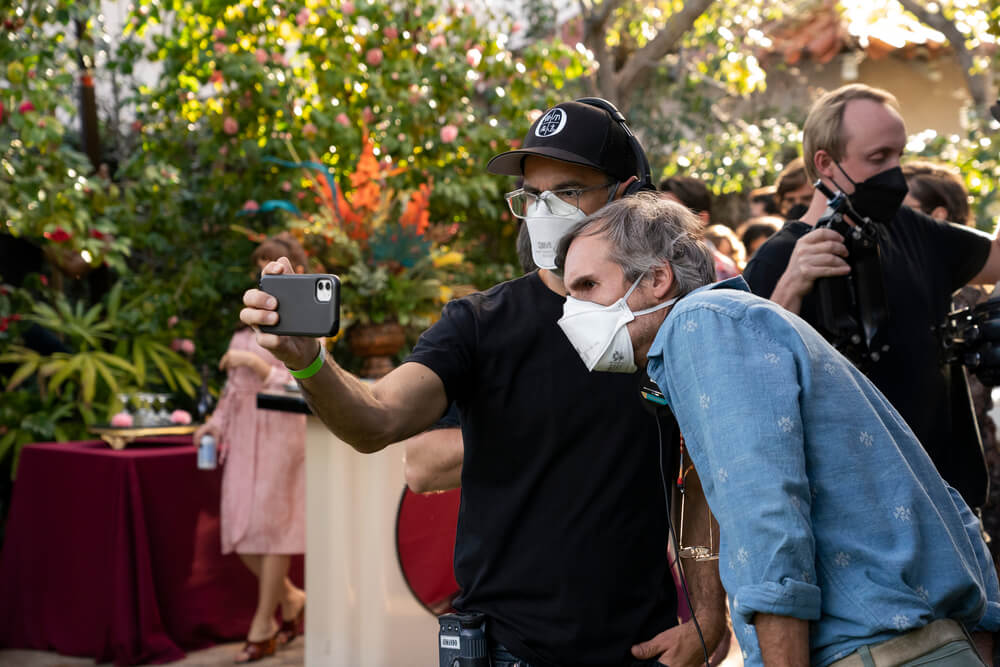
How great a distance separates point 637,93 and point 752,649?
33.6 feet

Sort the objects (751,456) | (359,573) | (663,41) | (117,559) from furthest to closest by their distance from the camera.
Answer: (663,41)
(117,559)
(359,573)
(751,456)

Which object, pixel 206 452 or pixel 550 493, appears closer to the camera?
pixel 550 493

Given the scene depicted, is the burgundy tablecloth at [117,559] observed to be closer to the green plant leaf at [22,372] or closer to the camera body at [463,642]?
the green plant leaf at [22,372]

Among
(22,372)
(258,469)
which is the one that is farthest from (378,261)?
(22,372)

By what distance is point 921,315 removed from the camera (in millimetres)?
2814

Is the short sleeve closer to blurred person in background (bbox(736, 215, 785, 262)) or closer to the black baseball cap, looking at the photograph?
the black baseball cap

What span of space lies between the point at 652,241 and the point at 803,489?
20.9 inches

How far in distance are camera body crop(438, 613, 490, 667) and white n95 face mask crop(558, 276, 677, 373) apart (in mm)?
506

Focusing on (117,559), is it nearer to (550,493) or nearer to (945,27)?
(550,493)

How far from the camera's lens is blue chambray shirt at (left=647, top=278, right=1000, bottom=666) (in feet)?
4.37

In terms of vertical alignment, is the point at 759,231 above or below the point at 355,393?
above

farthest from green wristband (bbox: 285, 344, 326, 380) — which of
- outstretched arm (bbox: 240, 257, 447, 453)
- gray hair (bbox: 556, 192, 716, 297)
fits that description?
gray hair (bbox: 556, 192, 716, 297)

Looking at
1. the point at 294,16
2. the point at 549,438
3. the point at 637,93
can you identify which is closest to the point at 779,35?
the point at 637,93

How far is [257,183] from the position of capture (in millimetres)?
7551
